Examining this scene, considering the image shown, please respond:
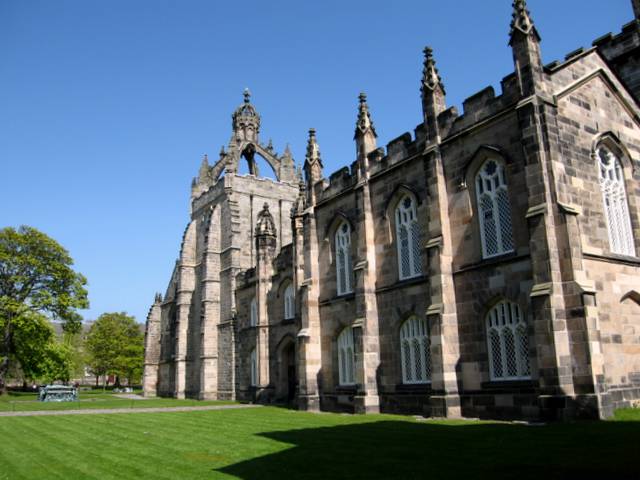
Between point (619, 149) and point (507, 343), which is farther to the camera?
point (619, 149)

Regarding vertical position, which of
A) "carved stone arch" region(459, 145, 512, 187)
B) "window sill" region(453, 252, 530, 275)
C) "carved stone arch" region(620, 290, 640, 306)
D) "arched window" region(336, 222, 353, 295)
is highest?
"carved stone arch" region(459, 145, 512, 187)

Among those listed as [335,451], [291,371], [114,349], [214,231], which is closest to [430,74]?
[335,451]

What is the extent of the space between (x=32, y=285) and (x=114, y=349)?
31588 millimetres

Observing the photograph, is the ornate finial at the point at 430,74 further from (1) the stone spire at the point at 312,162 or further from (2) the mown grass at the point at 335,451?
(2) the mown grass at the point at 335,451

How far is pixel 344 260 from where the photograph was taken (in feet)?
85.2

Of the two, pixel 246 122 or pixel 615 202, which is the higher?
pixel 246 122

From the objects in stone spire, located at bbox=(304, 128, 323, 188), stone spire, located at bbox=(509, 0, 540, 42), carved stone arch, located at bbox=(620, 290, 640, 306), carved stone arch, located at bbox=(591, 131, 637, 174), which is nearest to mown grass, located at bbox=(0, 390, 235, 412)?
stone spire, located at bbox=(304, 128, 323, 188)

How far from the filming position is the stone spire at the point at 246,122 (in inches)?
1941

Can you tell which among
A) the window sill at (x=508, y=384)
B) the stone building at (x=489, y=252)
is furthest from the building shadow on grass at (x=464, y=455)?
the stone building at (x=489, y=252)

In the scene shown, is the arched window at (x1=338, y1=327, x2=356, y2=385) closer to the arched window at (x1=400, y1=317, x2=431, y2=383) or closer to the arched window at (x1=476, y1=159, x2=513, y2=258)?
the arched window at (x1=400, y1=317, x2=431, y2=383)

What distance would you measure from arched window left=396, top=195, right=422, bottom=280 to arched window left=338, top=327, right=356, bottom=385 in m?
4.65

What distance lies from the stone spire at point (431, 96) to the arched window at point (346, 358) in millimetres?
9771

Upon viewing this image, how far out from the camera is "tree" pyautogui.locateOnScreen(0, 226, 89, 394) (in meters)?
41.5

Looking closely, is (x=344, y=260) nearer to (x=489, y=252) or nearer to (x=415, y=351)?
(x=415, y=351)
